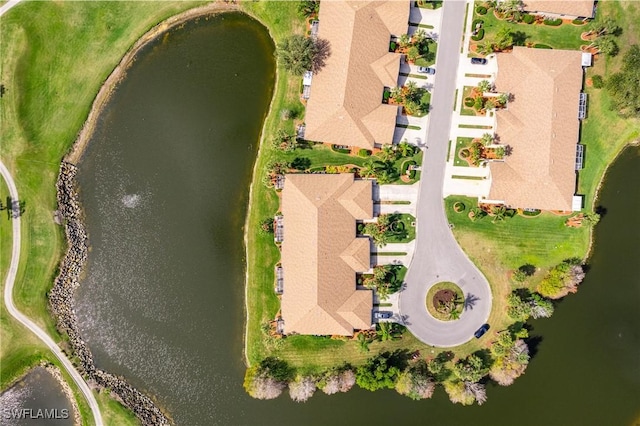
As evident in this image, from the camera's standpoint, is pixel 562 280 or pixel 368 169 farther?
pixel 368 169

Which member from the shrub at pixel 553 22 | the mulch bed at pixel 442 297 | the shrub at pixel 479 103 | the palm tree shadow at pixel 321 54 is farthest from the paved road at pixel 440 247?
the palm tree shadow at pixel 321 54

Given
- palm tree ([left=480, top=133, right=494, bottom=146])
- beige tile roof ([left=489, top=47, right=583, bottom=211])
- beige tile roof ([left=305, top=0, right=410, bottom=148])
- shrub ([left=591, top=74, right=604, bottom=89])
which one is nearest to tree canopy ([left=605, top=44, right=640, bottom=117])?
shrub ([left=591, top=74, right=604, bottom=89])

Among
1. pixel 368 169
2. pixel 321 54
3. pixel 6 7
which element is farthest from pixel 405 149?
pixel 6 7

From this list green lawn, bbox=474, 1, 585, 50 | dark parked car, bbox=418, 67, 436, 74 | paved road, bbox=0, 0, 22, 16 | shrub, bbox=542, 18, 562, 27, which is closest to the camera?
dark parked car, bbox=418, 67, 436, 74

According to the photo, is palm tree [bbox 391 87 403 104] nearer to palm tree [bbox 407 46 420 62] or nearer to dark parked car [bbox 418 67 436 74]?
dark parked car [bbox 418 67 436 74]

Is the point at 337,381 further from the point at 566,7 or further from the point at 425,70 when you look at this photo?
the point at 566,7

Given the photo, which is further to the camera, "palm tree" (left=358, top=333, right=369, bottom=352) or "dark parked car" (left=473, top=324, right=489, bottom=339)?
"dark parked car" (left=473, top=324, right=489, bottom=339)
